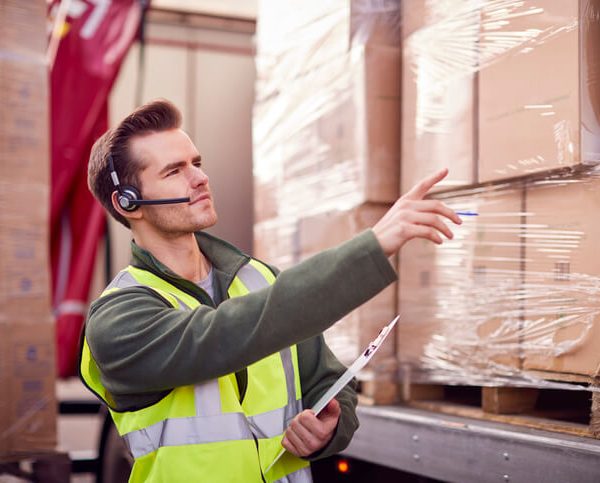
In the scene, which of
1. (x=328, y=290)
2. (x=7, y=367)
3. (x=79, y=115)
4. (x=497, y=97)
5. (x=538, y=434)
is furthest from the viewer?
(x=79, y=115)

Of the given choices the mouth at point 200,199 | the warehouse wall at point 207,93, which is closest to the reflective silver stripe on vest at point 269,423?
the mouth at point 200,199

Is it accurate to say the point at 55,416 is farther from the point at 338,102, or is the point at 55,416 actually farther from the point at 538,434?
the point at 538,434

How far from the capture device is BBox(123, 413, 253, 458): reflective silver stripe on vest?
1819mm

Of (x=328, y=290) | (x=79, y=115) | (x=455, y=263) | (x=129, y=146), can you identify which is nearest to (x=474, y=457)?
(x=455, y=263)

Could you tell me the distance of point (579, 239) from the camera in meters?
2.19

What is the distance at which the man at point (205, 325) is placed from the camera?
5.13 feet

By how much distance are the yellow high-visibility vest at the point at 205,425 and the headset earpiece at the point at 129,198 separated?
0.15 m

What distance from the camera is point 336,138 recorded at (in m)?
3.01

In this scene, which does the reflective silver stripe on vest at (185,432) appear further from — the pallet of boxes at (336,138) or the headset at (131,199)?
the pallet of boxes at (336,138)

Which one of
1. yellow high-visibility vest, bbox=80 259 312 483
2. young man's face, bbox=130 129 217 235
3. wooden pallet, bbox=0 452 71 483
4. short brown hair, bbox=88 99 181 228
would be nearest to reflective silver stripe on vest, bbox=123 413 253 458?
yellow high-visibility vest, bbox=80 259 312 483

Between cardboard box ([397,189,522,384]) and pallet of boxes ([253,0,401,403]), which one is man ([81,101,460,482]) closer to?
cardboard box ([397,189,522,384])

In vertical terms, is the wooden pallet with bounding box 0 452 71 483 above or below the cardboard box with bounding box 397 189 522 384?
below

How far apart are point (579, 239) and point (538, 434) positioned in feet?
1.60

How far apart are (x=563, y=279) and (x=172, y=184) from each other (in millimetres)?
996
